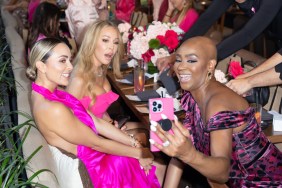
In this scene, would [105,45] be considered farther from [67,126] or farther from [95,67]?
[67,126]

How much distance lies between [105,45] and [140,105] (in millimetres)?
458

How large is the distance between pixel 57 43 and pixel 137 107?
748 mm

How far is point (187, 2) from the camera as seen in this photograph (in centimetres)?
418

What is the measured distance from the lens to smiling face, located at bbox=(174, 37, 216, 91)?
1.79 meters

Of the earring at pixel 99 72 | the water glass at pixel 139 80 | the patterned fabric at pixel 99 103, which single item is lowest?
the patterned fabric at pixel 99 103

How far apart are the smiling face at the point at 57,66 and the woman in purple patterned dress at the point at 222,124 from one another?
1.84 feet

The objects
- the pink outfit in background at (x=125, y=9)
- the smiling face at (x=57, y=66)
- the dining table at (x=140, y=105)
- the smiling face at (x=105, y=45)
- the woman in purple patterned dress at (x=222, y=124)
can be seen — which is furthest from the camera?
the pink outfit in background at (x=125, y=9)

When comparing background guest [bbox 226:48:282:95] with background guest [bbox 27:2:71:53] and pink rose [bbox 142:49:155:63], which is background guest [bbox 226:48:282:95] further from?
background guest [bbox 27:2:71:53]

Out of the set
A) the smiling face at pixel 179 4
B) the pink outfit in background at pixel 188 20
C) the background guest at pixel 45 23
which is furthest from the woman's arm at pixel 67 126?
the smiling face at pixel 179 4

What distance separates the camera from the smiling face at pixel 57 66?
203 centimetres

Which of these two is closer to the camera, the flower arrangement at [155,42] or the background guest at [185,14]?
the flower arrangement at [155,42]

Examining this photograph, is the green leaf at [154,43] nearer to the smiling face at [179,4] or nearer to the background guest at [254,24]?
the background guest at [254,24]

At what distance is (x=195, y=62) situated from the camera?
179 centimetres

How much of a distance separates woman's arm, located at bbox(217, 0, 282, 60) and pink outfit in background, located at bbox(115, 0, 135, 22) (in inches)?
111
